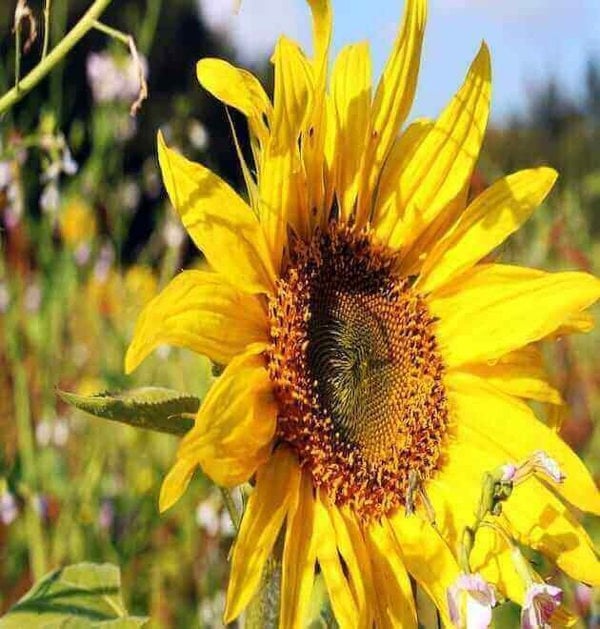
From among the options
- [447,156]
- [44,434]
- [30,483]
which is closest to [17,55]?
[447,156]

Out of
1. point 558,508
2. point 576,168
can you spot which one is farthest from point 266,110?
point 576,168

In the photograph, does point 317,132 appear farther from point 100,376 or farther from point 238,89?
point 100,376

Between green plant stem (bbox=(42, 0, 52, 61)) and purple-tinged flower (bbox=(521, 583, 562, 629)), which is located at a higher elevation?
green plant stem (bbox=(42, 0, 52, 61))

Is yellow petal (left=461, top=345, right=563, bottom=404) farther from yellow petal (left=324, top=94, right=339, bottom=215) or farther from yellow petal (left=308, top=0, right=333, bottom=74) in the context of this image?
yellow petal (left=308, top=0, right=333, bottom=74)

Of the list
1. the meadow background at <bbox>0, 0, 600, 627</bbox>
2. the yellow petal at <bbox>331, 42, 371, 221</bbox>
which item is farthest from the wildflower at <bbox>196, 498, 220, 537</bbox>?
the yellow petal at <bbox>331, 42, 371, 221</bbox>

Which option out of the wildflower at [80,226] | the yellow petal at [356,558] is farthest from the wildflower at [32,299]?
the yellow petal at [356,558]

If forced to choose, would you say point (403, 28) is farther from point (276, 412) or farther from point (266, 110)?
point (276, 412)

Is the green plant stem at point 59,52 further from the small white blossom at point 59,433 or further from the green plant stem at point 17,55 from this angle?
the small white blossom at point 59,433
